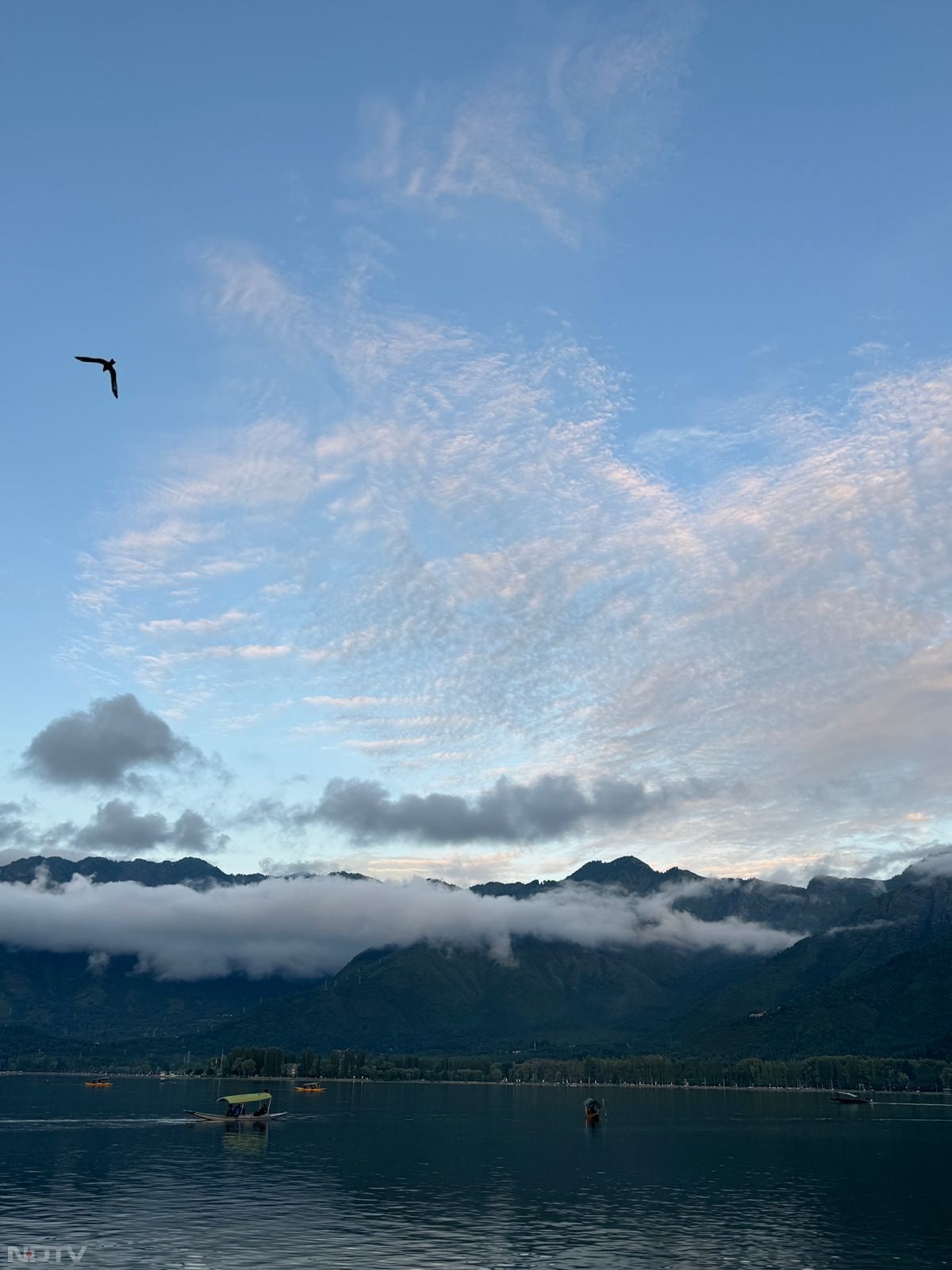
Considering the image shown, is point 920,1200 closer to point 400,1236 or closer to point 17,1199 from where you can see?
point 400,1236

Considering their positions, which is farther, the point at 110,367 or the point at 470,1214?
the point at 470,1214

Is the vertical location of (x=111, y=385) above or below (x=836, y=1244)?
above

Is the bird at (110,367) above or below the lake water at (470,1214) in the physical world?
above

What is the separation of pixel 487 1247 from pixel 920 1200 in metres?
80.9

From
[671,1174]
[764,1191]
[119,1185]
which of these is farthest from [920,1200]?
[119,1185]

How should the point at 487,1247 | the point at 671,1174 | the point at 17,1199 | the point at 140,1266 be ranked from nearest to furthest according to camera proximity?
the point at 140,1266 < the point at 487,1247 < the point at 17,1199 < the point at 671,1174

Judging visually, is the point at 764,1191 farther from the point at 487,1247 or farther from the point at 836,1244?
the point at 487,1247

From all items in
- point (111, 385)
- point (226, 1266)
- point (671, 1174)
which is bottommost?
point (671, 1174)

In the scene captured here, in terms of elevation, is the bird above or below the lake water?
above

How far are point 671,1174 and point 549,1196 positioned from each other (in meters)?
42.3

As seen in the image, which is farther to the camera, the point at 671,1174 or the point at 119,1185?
the point at 671,1174

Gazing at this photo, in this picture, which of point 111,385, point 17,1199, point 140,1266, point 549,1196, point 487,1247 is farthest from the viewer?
point 549,1196

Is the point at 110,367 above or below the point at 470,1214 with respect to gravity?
above

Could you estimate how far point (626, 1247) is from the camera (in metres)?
111
